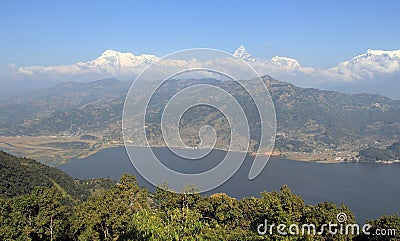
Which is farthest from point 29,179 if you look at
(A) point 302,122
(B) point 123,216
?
(A) point 302,122

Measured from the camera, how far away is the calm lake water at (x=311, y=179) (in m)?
49.7

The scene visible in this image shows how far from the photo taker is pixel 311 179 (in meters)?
64.0

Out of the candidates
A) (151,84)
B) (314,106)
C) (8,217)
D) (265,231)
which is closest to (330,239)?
(265,231)

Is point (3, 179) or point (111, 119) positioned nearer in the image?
point (3, 179)

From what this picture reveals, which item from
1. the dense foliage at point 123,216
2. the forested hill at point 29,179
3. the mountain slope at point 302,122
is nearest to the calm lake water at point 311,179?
the forested hill at point 29,179

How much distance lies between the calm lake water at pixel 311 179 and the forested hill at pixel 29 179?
10.7 meters

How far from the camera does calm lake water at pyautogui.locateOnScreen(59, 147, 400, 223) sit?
1956 inches

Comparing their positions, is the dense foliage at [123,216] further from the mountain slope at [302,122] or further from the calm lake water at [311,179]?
the mountain slope at [302,122]

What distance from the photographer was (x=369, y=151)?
85.4 meters

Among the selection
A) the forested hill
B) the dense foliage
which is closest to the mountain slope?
the forested hill

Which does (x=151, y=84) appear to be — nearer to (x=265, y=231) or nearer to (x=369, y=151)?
(x=265, y=231)

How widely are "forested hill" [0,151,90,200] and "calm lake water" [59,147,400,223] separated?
35.1 feet

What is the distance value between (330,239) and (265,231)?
499 cm

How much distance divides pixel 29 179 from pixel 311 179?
46.8m
